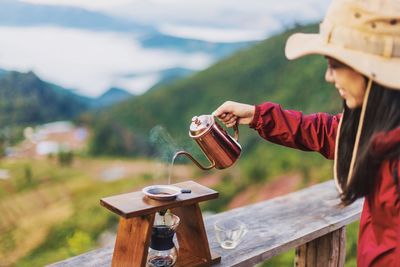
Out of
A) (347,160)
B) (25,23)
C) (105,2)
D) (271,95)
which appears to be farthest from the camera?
(271,95)

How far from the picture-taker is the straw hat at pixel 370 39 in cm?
125

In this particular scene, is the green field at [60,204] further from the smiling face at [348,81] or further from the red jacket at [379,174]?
the smiling face at [348,81]

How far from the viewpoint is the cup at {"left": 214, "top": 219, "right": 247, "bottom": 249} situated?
183cm

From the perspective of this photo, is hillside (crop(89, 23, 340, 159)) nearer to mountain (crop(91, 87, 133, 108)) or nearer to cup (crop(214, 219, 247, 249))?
mountain (crop(91, 87, 133, 108))

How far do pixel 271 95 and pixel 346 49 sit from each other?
2789mm

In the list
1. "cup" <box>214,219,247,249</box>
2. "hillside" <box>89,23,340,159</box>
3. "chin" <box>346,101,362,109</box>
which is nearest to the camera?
"chin" <box>346,101,362,109</box>

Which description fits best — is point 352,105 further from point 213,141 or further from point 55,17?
point 55,17

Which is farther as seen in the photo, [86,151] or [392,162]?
[86,151]

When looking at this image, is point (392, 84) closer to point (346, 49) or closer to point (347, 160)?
point (346, 49)

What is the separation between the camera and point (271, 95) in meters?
4.07

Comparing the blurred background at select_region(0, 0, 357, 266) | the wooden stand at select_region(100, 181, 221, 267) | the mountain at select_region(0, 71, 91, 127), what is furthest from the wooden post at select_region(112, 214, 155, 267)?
the mountain at select_region(0, 71, 91, 127)

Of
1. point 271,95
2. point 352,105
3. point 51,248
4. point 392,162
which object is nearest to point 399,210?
point 392,162

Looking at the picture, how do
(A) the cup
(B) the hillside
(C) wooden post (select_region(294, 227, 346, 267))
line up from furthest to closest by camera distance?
(B) the hillside
(C) wooden post (select_region(294, 227, 346, 267))
(A) the cup

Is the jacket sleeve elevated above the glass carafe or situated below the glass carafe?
above
